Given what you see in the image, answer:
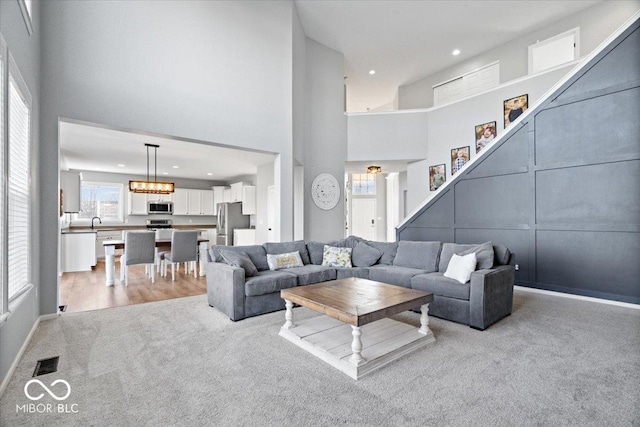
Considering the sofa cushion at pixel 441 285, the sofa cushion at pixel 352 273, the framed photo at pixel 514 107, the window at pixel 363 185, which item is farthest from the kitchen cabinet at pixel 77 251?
the framed photo at pixel 514 107

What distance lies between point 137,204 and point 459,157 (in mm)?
9097

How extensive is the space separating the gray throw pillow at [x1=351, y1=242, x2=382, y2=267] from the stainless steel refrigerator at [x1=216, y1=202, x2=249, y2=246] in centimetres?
540

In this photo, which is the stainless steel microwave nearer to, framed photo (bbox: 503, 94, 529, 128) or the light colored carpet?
the light colored carpet

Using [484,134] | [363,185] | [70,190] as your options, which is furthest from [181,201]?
[484,134]

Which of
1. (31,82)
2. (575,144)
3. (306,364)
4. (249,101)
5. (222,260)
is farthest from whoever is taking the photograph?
(249,101)

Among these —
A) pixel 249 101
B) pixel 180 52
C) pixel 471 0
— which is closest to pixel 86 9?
pixel 180 52

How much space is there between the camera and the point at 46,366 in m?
2.32

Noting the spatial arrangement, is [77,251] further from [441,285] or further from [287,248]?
[441,285]

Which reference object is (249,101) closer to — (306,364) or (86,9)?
(86,9)

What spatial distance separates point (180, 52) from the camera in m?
4.37

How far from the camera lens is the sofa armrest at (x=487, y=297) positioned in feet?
9.82

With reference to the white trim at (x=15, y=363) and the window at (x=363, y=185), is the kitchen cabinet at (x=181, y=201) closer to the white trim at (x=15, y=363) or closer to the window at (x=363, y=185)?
the window at (x=363, y=185)

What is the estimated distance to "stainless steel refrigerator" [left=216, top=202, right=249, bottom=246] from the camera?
907cm

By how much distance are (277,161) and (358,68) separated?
4310mm
